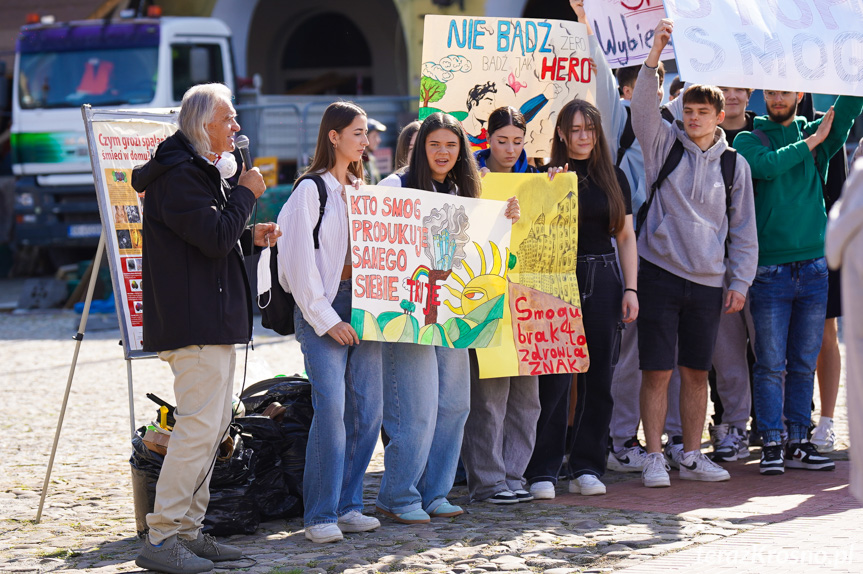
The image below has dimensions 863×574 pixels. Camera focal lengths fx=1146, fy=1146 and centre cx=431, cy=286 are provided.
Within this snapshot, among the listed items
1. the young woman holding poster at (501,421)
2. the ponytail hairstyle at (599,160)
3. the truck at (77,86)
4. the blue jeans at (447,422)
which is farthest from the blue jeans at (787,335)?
the truck at (77,86)

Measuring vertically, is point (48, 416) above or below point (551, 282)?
below

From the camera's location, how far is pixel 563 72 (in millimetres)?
6539

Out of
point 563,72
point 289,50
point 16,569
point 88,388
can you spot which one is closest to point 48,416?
point 88,388

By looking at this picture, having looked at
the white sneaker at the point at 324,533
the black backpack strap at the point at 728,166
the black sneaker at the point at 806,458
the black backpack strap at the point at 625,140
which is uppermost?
the black backpack strap at the point at 625,140

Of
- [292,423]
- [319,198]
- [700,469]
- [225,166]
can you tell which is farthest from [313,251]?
[700,469]

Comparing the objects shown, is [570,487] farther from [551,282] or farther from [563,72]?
[563,72]

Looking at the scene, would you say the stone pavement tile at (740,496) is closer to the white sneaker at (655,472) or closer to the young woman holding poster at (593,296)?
the white sneaker at (655,472)

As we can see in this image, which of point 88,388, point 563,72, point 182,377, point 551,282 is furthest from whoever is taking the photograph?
point 88,388

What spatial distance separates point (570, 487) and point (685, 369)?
0.93 m

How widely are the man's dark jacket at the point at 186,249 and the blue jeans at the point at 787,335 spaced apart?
318 cm

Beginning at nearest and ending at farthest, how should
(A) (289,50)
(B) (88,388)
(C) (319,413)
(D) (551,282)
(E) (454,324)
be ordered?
(C) (319,413) < (E) (454,324) < (D) (551,282) < (B) (88,388) < (A) (289,50)

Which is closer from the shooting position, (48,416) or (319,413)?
(319,413)

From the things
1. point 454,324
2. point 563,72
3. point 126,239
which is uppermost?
point 563,72

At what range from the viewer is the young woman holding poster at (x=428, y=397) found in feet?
17.5
